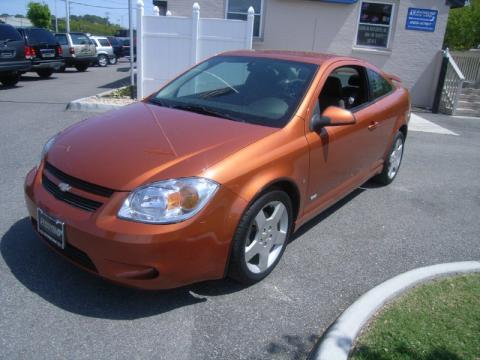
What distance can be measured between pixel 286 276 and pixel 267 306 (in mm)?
464

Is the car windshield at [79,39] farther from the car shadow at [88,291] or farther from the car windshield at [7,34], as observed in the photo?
the car shadow at [88,291]

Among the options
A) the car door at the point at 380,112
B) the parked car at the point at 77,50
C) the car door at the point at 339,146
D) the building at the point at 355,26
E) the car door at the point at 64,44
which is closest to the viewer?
the car door at the point at 339,146

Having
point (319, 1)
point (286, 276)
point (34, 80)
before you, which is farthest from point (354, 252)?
point (34, 80)

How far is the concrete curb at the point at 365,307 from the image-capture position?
101 inches

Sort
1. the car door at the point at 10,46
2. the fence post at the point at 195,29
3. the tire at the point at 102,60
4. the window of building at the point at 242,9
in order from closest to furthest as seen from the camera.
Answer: the fence post at the point at 195,29
the car door at the point at 10,46
the window of building at the point at 242,9
the tire at the point at 102,60

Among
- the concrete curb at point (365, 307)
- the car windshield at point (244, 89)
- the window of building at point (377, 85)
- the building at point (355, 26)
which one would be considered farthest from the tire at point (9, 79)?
the concrete curb at point (365, 307)

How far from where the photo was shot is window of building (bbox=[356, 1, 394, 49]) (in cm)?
1305

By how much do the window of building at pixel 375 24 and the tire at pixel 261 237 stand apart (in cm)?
1127

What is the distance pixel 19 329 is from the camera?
105 inches

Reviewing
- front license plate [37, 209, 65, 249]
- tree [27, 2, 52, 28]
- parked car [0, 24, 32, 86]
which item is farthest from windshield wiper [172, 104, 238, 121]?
tree [27, 2, 52, 28]

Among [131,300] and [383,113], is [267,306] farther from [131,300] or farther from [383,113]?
[383,113]

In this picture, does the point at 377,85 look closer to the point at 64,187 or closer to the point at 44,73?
the point at 64,187

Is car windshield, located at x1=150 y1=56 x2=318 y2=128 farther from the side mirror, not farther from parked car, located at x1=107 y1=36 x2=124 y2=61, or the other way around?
parked car, located at x1=107 y1=36 x2=124 y2=61

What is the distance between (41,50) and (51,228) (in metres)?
15.1
